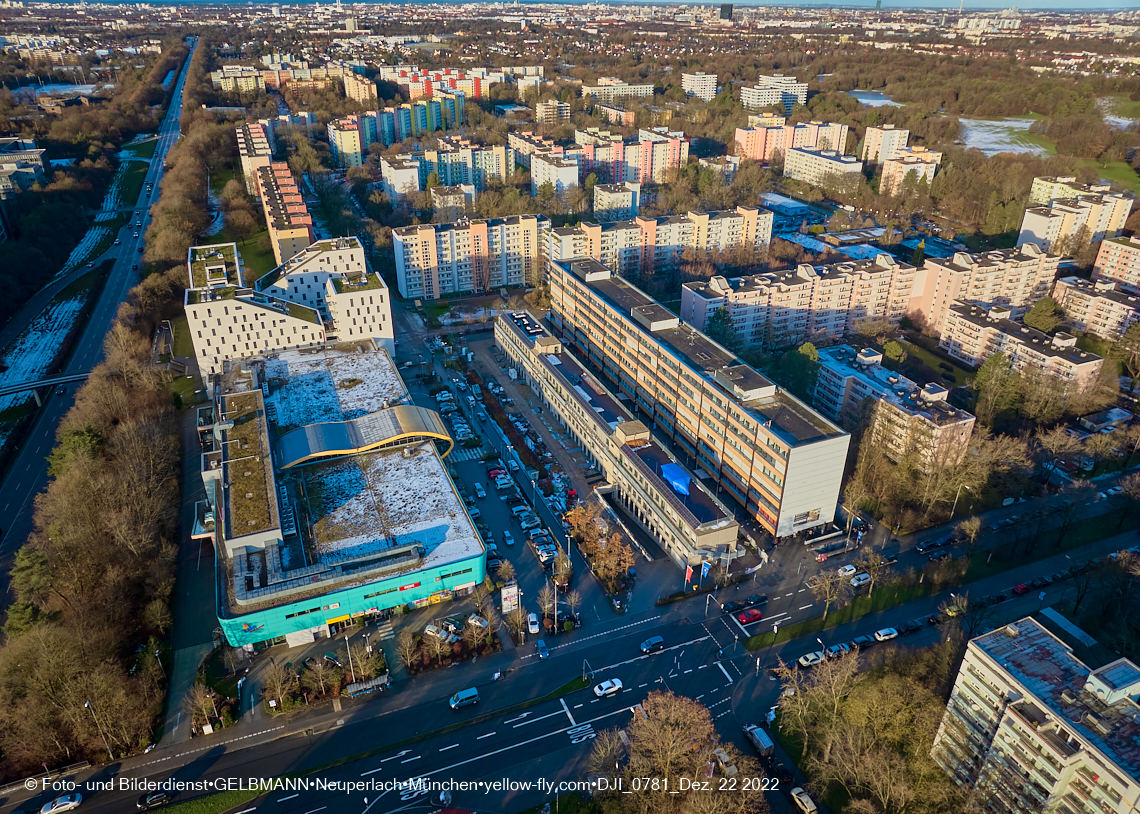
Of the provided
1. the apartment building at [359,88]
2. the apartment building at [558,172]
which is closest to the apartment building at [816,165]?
the apartment building at [558,172]

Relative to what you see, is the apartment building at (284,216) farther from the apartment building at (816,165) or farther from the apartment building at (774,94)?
the apartment building at (774,94)

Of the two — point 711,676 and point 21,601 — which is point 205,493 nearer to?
point 21,601

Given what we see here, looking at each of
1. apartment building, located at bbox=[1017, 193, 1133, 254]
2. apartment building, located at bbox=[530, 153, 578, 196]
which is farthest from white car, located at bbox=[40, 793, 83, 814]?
apartment building, located at bbox=[1017, 193, 1133, 254]

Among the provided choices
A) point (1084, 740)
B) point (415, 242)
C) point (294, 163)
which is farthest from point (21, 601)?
point (294, 163)

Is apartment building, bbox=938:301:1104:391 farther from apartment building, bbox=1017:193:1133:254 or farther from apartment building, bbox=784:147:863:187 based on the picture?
apartment building, bbox=784:147:863:187

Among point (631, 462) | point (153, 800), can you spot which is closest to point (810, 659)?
point (631, 462)
